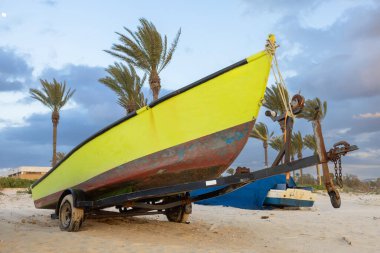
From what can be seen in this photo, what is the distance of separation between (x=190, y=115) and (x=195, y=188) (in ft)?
3.50

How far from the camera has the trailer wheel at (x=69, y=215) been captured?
20.6 ft

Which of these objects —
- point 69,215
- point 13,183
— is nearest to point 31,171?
point 13,183

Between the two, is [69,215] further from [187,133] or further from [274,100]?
[274,100]

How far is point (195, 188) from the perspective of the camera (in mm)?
5441

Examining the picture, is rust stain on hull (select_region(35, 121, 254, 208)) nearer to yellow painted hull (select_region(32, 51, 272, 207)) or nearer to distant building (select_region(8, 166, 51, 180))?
yellow painted hull (select_region(32, 51, 272, 207))

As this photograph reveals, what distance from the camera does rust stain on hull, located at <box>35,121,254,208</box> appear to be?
5645 mm

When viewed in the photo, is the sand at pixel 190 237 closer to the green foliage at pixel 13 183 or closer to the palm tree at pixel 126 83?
the palm tree at pixel 126 83

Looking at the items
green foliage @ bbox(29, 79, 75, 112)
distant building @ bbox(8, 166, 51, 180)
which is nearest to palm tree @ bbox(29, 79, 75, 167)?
green foliage @ bbox(29, 79, 75, 112)

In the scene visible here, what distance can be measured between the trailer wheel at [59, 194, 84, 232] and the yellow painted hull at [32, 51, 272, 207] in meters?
0.77

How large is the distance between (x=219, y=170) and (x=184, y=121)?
1028mm

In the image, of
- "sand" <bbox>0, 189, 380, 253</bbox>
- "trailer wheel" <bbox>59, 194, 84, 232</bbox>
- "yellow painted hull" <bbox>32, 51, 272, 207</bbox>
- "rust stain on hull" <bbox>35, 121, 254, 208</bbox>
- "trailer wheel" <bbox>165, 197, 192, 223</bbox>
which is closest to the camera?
"sand" <bbox>0, 189, 380, 253</bbox>

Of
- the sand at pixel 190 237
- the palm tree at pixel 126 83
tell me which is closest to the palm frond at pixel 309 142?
the palm tree at pixel 126 83

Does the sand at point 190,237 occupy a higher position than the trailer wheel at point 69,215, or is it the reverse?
the trailer wheel at point 69,215

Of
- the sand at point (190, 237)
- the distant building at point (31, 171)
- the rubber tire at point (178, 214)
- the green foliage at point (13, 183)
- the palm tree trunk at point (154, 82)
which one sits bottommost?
the sand at point (190, 237)
